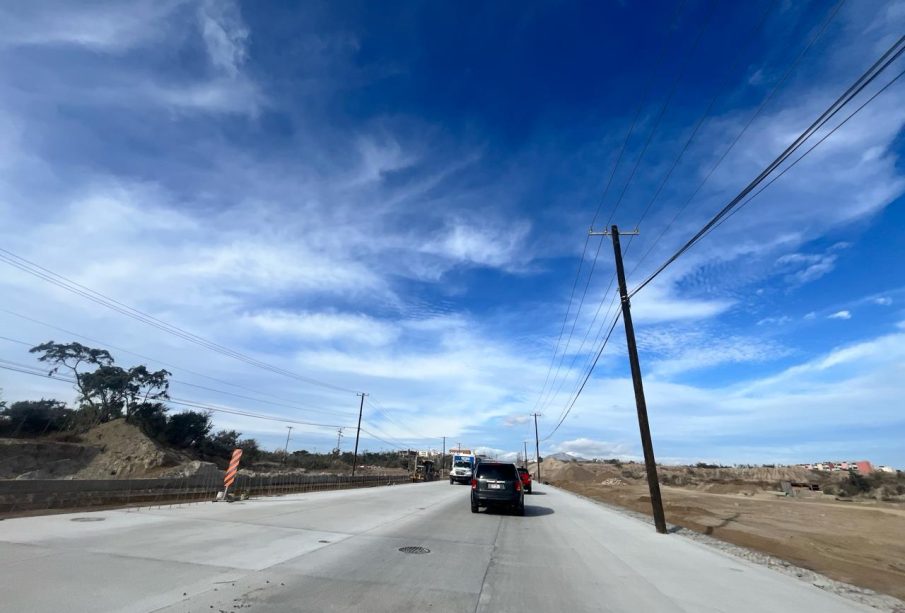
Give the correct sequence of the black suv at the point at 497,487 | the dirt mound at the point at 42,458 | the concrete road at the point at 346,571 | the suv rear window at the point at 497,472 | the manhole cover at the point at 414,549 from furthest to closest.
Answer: the dirt mound at the point at 42,458 → the suv rear window at the point at 497,472 → the black suv at the point at 497,487 → the manhole cover at the point at 414,549 → the concrete road at the point at 346,571

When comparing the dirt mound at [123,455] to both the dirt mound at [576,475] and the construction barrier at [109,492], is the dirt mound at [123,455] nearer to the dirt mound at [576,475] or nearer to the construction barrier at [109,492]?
the construction barrier at [109,492]

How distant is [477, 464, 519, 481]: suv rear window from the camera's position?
57.1ft

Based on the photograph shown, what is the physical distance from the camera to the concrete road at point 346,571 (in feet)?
17.5

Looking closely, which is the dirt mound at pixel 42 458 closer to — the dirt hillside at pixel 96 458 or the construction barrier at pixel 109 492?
the dirt hillside at pixel 96 458

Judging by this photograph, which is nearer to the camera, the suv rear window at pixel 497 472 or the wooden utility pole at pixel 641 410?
the wooden utility pole at pixel 641 410

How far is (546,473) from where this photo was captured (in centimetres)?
11300

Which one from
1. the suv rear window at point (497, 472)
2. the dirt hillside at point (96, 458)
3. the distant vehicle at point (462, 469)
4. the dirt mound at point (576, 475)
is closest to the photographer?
the suv rear window at point (497, 472)

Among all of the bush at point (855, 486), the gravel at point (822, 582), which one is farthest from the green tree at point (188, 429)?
the bush at point (855, 486)

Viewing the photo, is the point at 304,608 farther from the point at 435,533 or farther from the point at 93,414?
the point at 93,414

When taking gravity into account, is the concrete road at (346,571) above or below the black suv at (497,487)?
below

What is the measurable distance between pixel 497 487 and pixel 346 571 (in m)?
11.1

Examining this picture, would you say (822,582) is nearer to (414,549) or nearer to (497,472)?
(414,549)

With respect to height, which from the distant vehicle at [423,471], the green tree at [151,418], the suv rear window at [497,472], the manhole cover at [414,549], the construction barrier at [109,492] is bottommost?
the manhole cover at [414,549]

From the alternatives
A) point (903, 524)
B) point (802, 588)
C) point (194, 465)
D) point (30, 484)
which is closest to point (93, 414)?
point (194, 465)
